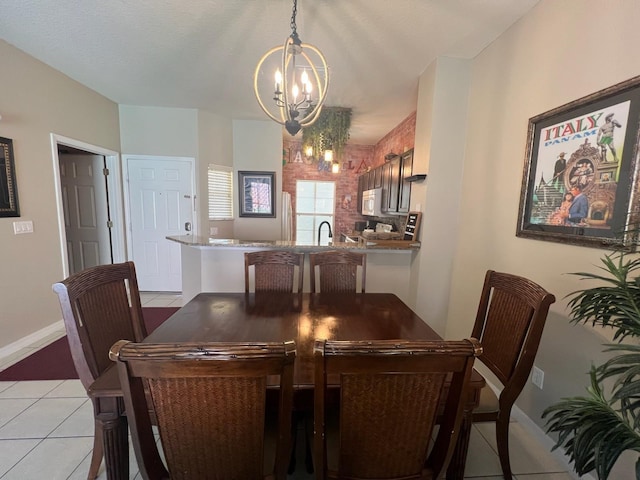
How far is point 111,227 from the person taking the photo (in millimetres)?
3918

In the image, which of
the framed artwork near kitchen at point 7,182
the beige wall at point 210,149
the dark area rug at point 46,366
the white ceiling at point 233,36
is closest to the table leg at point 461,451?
the white ceiling at point 233,36

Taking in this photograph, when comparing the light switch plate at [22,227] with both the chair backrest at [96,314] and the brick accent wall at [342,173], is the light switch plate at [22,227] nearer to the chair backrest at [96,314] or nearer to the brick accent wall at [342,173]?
the chair backrest at [96,314]

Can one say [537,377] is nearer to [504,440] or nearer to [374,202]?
[504,440]

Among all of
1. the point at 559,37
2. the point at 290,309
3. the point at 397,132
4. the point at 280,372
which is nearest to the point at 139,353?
the point at 280,372

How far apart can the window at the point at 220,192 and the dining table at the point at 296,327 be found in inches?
106

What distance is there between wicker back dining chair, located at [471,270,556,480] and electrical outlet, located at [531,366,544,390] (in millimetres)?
570

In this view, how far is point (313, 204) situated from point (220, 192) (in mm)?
2429

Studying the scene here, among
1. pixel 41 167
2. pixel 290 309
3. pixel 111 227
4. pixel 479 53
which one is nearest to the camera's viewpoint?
pixel 290 309

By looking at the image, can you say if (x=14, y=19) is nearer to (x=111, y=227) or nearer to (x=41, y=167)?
(x=41, y=167)

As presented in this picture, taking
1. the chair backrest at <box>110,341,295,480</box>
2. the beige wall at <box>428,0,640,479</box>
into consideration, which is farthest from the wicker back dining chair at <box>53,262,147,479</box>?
the beige wall at <box>428,0,640,479</box>

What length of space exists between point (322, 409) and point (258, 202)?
417 cm

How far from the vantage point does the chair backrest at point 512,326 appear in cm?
120

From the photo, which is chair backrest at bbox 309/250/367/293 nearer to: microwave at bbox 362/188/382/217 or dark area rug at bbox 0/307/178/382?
dark area rug at bbox 0/307/178/382

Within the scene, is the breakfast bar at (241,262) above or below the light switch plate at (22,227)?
below
